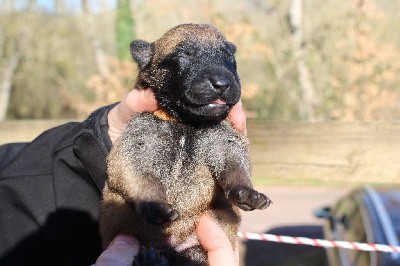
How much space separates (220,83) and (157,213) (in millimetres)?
548

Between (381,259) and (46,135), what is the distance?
2461mm

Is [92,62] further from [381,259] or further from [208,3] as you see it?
[381,259]

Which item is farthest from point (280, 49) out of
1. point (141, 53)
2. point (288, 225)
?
point (141, 53)

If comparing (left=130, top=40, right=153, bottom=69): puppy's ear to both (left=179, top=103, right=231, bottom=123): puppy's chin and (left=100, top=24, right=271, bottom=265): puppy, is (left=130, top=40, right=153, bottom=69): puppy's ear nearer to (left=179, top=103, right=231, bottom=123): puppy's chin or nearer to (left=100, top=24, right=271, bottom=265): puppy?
(left=100, top=24, right=271, bottom=265): puppy

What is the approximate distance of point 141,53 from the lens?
2.57 m

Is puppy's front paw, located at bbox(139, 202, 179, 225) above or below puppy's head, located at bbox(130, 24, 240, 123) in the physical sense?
below

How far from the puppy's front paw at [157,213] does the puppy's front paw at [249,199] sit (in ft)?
0.73

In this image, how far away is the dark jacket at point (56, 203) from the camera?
266cm

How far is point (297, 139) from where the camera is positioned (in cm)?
371

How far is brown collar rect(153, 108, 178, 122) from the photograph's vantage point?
2.40 m

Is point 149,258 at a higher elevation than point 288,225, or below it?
higher

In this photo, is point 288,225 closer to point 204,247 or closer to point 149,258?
point 204,247

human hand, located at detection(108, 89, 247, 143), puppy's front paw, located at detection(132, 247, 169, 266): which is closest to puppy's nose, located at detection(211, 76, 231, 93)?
human hand, located at detection(108, 89, 247, 143)

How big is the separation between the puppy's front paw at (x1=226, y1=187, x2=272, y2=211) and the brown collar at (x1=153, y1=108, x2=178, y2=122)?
0.47 meters
